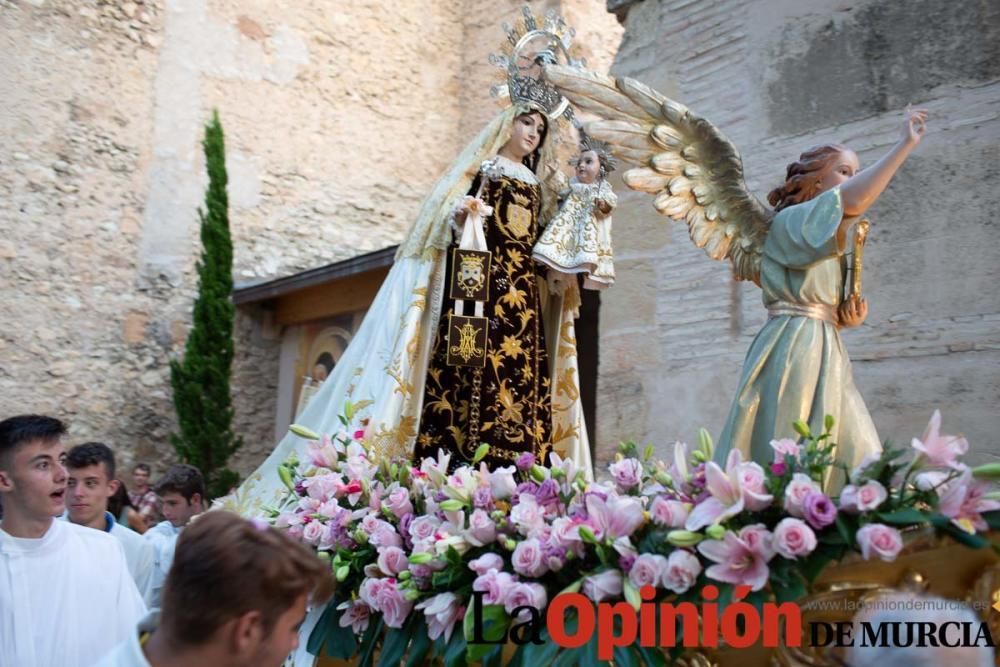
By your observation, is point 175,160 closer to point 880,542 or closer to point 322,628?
point 322,628

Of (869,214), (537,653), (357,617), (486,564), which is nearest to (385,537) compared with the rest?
(357,617)

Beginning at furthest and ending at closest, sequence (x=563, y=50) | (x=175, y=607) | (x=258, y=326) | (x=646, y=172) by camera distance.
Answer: (x=258, y=326) < (x=563, y=50) < (x=646, y=172) < (x=175, y=607)

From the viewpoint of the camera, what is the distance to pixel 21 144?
409 inches

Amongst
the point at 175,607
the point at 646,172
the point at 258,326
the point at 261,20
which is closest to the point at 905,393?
the point at 646,172

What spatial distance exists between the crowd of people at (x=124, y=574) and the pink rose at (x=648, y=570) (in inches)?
27.5

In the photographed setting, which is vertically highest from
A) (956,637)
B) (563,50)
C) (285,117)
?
(285,117)

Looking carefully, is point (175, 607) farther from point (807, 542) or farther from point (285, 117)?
point (285, 117)

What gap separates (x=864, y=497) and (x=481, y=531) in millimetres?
1024

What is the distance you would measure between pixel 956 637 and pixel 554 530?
103 centimetres

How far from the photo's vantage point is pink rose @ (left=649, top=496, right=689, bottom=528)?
233cm

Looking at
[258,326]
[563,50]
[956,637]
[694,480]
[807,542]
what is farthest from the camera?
[258,326]

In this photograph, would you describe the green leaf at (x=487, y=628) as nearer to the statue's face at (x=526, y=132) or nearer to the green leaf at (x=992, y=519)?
the green leaf at (x=992, y=519)

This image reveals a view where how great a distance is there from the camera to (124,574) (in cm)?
294

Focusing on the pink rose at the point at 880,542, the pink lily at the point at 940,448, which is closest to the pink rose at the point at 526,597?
the pink rose at the point at 880,542
